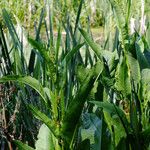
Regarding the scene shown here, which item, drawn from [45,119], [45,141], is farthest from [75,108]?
[45,141]

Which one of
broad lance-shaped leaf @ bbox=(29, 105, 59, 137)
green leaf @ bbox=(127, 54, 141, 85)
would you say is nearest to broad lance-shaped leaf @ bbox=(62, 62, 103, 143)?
broad lance-shaped leaf @ bbox=(29, 105, 59, 137)

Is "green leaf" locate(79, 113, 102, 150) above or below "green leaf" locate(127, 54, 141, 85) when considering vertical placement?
below

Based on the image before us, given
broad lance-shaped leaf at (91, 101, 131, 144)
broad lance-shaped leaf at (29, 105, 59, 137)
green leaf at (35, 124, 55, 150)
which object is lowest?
green leaf at (35, 124, 55, 150)

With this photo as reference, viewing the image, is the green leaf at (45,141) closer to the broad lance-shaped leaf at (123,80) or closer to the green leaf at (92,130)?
the green leaf at (92,130)

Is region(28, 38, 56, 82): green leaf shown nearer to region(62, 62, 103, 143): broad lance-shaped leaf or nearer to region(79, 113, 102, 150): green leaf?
region(62, 62, 103, 143): broad lance-shaped leaf

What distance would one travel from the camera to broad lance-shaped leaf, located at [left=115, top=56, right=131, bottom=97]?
88 centimetres

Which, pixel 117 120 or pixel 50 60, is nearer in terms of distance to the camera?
pixel 50 60

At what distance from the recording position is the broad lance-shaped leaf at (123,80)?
2.89 feet

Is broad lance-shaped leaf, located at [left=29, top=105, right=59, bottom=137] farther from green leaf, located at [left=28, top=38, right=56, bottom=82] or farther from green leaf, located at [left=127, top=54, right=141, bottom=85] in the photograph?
green leaf, located at [left=127, top=54, right=141, bottom=85]

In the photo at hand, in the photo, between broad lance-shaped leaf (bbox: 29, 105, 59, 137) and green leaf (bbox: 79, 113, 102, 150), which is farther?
green leaf (bbox: 79, 113, 102, 150)

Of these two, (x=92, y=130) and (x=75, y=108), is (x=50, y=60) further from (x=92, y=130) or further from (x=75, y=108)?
(x=92, y=130)

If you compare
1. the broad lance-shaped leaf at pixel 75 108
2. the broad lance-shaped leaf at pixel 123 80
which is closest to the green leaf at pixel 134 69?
the broad lance-shaped leaf at pixel 123 80

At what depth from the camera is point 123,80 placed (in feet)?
2.92

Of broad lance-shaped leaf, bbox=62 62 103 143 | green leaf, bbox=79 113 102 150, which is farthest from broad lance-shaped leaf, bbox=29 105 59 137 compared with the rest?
green leaf, bbox=79 113 102 150
